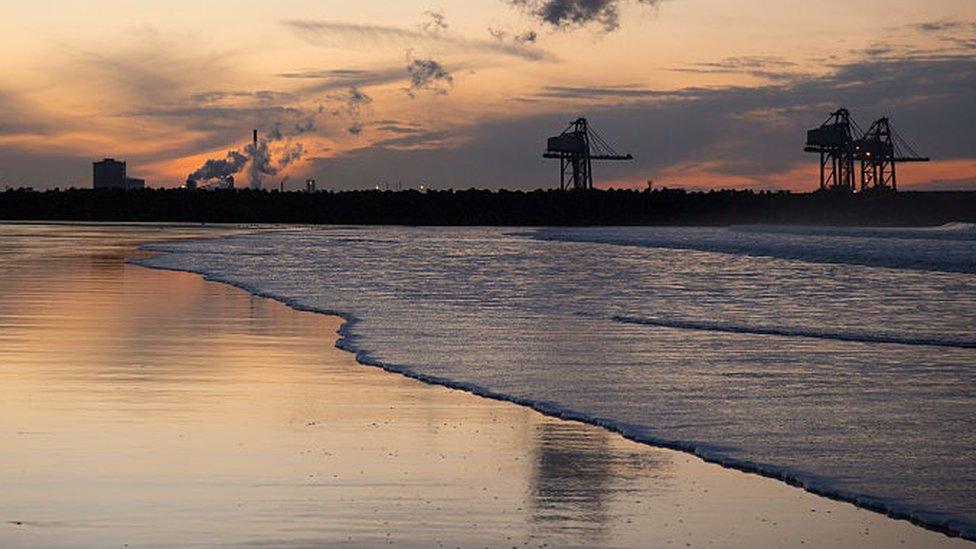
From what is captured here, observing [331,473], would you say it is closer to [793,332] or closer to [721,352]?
[721,352]

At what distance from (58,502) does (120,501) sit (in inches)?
11.0

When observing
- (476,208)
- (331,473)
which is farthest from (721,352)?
(476,208)

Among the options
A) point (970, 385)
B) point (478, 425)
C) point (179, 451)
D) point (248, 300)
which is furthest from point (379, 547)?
point (248, 300)

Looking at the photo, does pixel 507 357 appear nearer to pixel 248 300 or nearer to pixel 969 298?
pixel 248 300

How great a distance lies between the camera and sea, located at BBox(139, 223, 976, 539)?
8805 mm

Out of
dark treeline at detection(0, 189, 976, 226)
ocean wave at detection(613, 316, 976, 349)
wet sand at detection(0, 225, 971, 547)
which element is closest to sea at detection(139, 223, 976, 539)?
ocean wave at detection(613, 316, 976, 349)

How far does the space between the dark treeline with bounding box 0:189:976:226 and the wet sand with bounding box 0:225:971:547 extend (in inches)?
5515

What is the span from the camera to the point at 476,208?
525ft

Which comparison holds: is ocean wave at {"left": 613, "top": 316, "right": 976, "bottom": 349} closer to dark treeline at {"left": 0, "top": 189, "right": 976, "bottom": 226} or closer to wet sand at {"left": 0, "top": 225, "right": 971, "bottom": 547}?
wet sand at {"left": 0, "top": 225, "right": 971, "bottom": 547}

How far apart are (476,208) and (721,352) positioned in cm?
14544

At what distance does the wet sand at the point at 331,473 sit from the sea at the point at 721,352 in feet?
1.49

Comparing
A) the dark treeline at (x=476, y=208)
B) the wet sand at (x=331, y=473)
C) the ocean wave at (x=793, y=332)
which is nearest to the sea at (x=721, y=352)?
the ocean wave at (x=793, y=332)

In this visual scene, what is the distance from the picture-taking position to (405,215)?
513 ft

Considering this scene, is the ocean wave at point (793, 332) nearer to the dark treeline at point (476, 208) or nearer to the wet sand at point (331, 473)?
the wet sand at point (331, 473)
